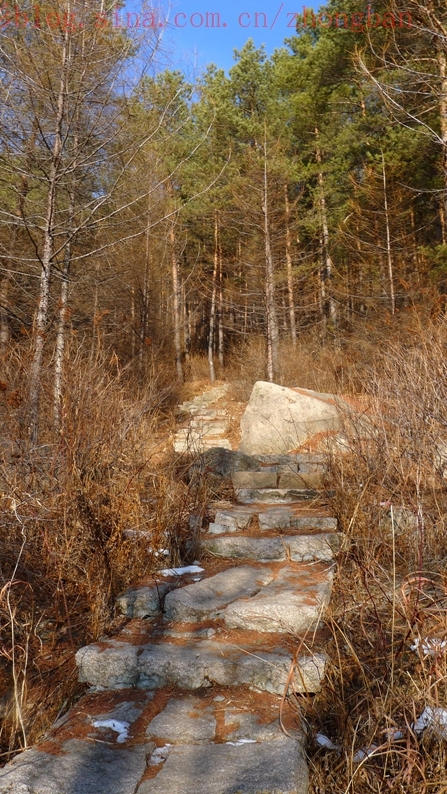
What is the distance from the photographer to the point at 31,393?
4.91m

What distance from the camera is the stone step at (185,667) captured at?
8.84 ft

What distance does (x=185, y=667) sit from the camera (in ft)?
9.12

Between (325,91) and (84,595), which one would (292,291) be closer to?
(325,91)

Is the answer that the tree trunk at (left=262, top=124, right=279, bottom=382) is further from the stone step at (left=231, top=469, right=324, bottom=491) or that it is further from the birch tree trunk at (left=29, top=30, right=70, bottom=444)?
the birch tree trunk at (left=29, top=30, right=70, bottom=444)

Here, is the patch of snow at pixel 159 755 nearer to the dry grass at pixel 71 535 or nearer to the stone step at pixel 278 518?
the dry grass at pixel 71 535

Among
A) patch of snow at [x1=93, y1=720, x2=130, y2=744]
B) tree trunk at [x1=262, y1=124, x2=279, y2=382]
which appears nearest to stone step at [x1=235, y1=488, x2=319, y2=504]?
patch of snow at [x1=93, y1=720, x2=130, y2=744]

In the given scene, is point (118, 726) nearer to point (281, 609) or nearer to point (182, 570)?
point (281, 609)

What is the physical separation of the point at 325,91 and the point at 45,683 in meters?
19.2

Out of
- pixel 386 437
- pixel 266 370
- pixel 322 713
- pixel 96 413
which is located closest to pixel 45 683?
pixel 322 713

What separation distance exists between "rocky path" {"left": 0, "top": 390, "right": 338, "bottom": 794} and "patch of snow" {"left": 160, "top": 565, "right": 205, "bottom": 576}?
10 mm

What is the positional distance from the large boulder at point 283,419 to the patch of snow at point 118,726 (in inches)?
227

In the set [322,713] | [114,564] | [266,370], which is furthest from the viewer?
[266,370]

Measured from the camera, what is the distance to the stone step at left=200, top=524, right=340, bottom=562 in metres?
4.18

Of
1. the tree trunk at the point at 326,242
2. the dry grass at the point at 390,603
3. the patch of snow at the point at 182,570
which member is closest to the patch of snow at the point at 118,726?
the dry grass at the point at 390,603
